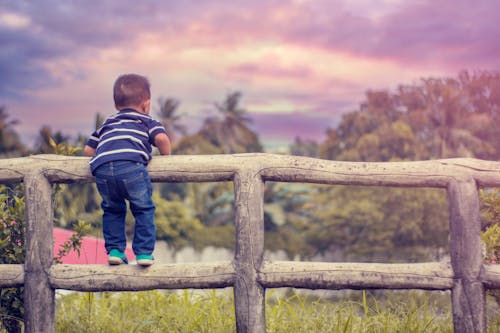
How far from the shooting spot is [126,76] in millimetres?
3969

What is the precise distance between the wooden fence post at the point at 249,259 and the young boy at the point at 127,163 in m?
0.57

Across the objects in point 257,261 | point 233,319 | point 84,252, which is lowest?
point 233,319

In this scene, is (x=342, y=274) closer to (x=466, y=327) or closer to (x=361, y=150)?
(x=466, y=327)

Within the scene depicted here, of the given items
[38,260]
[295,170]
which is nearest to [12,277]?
[38,260]

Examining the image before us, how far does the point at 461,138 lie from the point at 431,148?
53.0 inches

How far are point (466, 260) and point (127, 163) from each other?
2.26m

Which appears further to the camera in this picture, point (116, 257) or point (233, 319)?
point (233, 319)

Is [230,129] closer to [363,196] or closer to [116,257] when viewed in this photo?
[363,196]

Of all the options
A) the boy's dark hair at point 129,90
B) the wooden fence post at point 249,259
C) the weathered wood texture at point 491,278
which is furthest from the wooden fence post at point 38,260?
the weathered wood texture at point 491,278

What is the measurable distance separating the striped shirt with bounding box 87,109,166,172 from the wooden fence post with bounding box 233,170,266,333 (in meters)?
0.68

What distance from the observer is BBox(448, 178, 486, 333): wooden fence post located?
12.5ft

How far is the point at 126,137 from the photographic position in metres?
3.84

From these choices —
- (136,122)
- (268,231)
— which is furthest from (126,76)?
(268,231)

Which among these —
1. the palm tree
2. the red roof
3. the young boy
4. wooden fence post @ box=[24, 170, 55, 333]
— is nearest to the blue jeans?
the young boy
